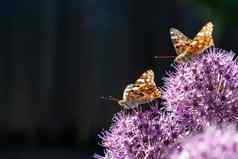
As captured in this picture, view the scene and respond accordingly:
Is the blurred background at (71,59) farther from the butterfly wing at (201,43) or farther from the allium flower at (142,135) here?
the allium flower at (142,135)

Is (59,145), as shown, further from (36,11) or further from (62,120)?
(36,11)

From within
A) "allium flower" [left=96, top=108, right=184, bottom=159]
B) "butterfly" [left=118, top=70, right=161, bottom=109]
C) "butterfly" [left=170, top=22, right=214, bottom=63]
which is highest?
"butterfly" [left=170, top=22, right=214, bottom=63]

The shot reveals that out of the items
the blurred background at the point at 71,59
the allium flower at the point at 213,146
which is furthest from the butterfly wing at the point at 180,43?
the blurred background at the point at 71,59

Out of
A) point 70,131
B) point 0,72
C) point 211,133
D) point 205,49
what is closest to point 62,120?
point 70,131

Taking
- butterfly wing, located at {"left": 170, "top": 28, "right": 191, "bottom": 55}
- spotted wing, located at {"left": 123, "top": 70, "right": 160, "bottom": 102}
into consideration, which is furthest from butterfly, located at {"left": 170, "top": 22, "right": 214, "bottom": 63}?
spotted wing, located at {"left": 123, "top": 70, "right": 160, "bottom": 102}

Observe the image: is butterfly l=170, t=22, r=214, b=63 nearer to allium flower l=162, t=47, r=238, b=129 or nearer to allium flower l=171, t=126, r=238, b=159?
allium flower l=162, t=47, r=238, b=129

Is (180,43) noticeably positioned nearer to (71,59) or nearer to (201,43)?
(201,43)
